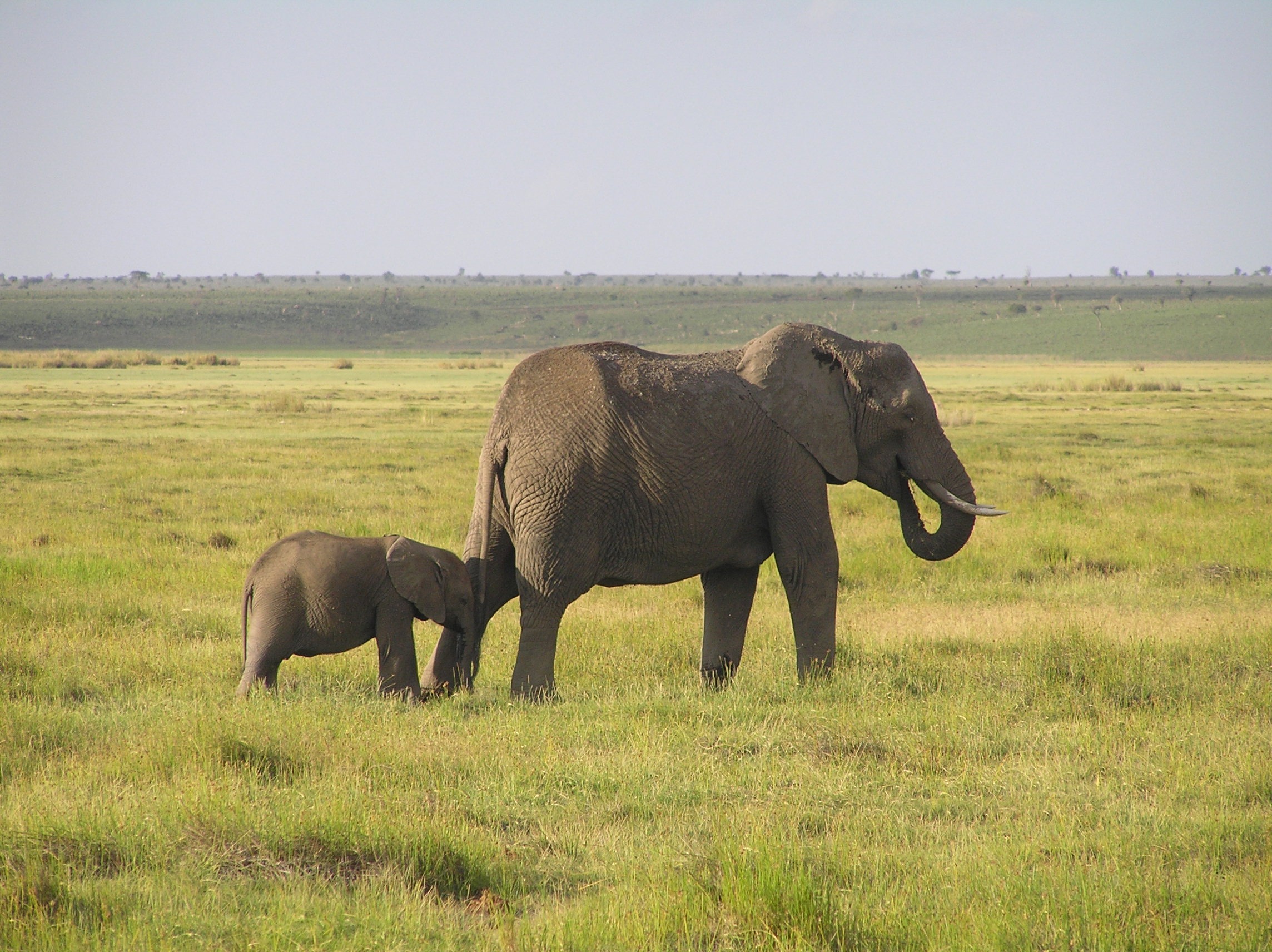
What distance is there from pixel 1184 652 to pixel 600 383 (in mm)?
4840

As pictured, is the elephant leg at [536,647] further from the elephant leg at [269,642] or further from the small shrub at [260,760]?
the small shrub at [260,760]

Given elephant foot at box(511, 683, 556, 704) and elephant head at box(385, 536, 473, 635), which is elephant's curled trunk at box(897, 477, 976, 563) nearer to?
elephant foot at box(511, 683, 556, 704)

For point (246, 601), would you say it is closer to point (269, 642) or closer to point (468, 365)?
point (269, 642)

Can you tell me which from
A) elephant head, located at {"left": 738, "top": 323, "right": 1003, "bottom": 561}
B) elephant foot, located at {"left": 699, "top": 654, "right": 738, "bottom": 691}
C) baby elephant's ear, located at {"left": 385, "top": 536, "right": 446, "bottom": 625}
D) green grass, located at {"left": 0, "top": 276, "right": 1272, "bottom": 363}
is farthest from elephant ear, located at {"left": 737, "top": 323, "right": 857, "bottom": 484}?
green grass, located at {"left": 0, "top": 276, "right": 1272, "bottom": 363}

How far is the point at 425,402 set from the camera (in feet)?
152

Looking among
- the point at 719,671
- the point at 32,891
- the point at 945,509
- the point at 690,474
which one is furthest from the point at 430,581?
the point at 945,509

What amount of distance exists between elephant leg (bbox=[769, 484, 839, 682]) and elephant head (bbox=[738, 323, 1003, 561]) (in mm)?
397

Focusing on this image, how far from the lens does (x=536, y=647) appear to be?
8.22 meters

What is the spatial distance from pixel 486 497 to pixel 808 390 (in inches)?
90.9

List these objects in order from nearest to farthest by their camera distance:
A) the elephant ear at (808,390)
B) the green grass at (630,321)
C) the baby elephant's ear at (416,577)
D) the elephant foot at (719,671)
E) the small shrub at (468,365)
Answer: the baby elephant's ear at (416,577)
the elephant ear at (808,390)
the elephant foot at (719,671)
the small shrub at (468,365)
the green grass at (630,321)

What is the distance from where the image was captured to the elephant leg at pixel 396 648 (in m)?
8.02

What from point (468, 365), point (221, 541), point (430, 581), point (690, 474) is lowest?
point (468, 365)

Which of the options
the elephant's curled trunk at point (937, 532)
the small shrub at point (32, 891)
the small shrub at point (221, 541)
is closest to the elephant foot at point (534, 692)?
the elephant's curled trunk at point (937, 532)

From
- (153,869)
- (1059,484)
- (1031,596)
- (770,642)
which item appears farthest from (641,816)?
(1059,484)
